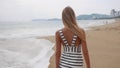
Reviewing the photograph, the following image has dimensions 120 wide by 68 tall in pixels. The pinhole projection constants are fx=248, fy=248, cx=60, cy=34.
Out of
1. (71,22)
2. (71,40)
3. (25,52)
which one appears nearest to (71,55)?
(71,40)

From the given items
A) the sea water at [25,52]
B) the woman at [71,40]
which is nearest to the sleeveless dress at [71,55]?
the woman at [71,40]

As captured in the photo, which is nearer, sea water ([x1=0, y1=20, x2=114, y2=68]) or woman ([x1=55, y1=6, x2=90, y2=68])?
woman ([x1=55, y1=6, x2=90, y2=68])

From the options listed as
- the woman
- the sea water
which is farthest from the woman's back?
the sea water

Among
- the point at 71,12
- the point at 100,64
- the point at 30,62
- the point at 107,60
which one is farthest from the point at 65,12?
the point at 30,62

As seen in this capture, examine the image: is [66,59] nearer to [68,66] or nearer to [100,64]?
[68,66]

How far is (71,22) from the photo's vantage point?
2.97 metres

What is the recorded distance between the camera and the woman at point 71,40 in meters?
2.97

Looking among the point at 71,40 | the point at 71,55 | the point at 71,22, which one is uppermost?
the point at 71,22

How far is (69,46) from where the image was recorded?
9.86ft

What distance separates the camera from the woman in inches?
117

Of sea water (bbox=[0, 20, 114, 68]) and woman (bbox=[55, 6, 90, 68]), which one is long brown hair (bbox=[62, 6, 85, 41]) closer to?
woman (bbox=[55, 6, 90, 68])

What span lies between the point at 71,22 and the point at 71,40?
22 cm

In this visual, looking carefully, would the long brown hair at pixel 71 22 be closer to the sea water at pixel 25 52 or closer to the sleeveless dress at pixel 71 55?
the sleeveless dress at pixel 71 55

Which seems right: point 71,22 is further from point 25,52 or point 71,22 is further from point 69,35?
point 25,52
